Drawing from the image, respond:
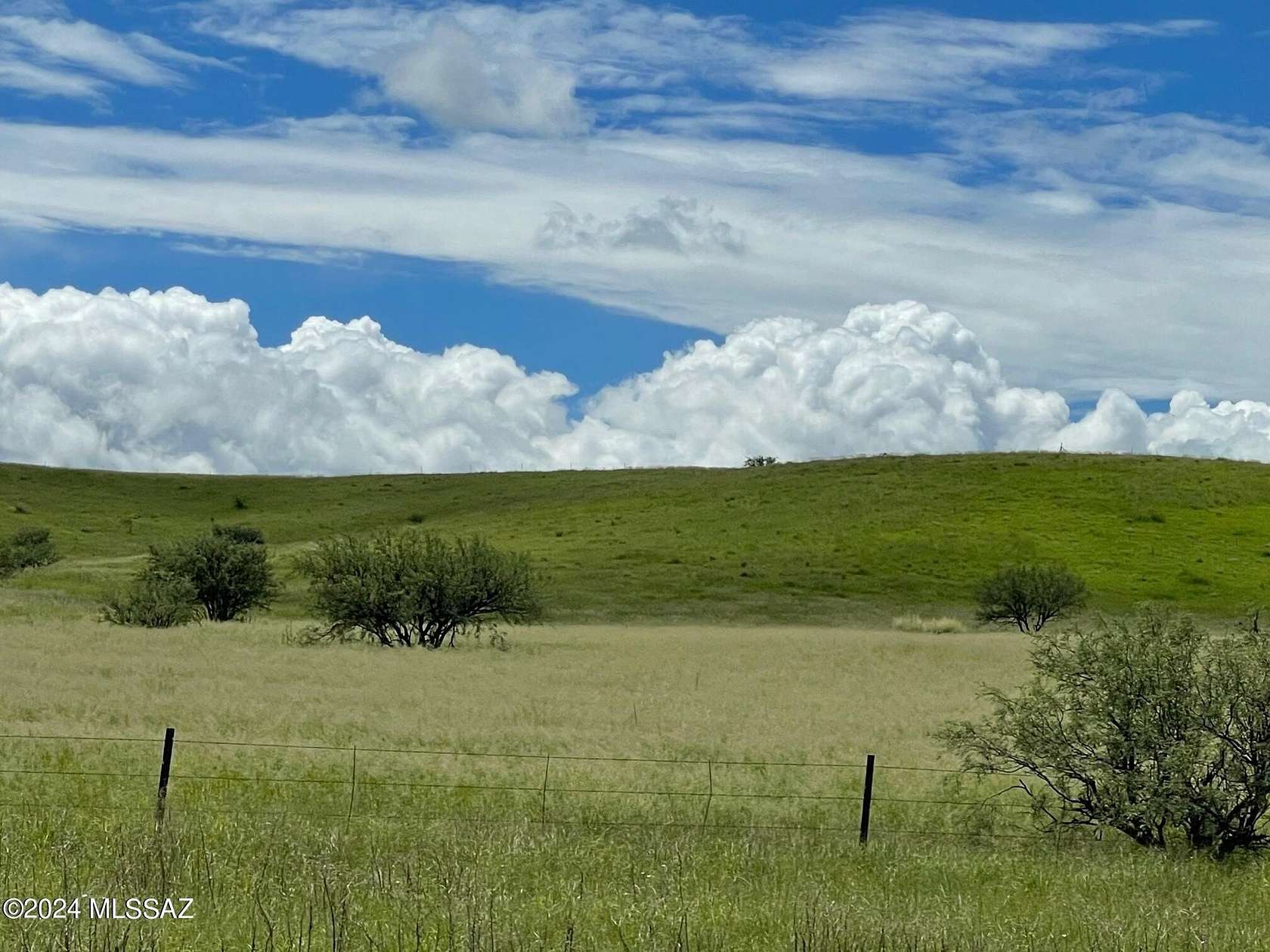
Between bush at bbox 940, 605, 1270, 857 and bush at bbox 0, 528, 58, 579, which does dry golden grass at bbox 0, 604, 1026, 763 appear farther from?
bush at bbox 0, 528, 58, 579

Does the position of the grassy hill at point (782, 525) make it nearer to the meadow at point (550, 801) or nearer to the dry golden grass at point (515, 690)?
the meadow at point (550, 801)

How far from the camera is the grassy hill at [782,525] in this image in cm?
6462

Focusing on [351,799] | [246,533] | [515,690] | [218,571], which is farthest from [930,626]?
[246,533]

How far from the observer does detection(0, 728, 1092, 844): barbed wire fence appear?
14273 mm

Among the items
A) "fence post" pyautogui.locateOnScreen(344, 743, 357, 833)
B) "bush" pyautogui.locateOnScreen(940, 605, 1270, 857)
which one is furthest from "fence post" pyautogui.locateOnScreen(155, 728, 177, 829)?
"bush" pyautogui.locateOnScreen(940, 605, 1270, 857)

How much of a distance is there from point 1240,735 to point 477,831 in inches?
335

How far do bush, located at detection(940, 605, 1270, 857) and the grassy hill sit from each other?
43923 mm

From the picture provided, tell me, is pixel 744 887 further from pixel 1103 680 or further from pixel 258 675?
pixel 258 675

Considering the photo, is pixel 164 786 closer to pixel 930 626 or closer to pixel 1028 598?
pixel 930 626

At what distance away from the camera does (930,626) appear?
5550 cm

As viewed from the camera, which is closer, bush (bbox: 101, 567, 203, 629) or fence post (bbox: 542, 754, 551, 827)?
fence post (bbox: 542, 754, 551, 827)

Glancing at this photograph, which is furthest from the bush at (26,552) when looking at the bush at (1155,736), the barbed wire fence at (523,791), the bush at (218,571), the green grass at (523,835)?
the bush at (1155,736)

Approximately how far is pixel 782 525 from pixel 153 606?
137 ft

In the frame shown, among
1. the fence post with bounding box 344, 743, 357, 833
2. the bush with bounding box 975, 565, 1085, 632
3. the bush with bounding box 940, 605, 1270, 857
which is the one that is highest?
the bush with bounding box 975, 565, 1085, 632
